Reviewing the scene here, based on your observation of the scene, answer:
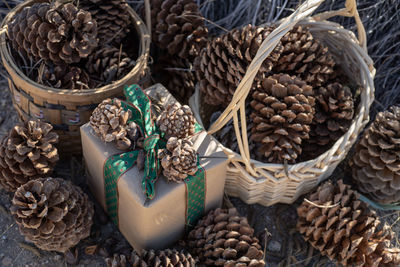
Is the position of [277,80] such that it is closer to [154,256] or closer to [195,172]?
[195,172]

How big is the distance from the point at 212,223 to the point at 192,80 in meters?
0.58

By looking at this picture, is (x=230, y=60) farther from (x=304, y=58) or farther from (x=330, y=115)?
(x=330, y=115)

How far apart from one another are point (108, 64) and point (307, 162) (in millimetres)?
694

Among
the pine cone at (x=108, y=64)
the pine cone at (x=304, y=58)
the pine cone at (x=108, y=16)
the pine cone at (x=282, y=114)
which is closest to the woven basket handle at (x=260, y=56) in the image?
the pine cone at (x=282, y=114)

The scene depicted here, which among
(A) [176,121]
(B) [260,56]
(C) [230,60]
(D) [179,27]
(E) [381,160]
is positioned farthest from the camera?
(D) [179,27]

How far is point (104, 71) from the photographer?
150 centimetres

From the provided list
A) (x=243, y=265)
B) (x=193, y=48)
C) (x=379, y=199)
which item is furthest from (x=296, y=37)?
(x=243, y=265)

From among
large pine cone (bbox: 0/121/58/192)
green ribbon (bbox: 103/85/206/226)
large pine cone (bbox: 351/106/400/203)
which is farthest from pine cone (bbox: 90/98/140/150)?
large pine cone (bbox: 351/106/400/203)

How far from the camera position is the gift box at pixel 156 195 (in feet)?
3.94

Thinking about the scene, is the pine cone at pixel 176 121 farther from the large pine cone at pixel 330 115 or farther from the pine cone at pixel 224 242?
the large pine cone at pixel 330 115

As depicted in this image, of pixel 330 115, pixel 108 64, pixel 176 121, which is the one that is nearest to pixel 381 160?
pixel 330 115

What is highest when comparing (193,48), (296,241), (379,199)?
(193,48)

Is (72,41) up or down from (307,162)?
up

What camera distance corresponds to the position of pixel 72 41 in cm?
133
